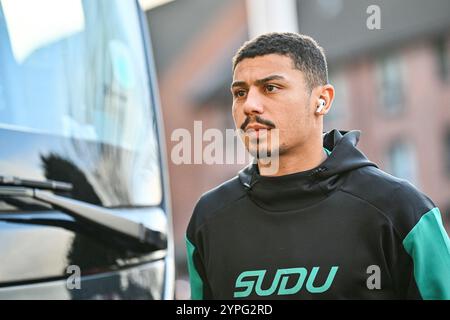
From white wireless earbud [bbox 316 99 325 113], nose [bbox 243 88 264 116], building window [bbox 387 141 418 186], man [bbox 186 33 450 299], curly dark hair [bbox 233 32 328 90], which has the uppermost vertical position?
curly dark hair [bbox 233 32 328 90]

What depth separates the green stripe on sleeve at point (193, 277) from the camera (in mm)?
2240

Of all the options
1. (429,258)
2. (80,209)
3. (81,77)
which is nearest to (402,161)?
(81,77)

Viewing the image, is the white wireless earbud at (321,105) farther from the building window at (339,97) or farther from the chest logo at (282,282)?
the building window at (339,97)

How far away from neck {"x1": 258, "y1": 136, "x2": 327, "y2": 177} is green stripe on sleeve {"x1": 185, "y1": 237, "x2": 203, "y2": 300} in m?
0.32

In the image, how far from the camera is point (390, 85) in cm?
2677

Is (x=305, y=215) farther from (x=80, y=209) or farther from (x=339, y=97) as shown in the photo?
(x=339, y=97)

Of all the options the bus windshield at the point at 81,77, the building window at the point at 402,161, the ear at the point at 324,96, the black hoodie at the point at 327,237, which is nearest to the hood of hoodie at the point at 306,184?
the black hoodie at the point at 327,237

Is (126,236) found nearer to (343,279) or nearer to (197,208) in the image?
(197,208)

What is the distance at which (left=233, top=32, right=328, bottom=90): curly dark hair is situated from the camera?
205 cm

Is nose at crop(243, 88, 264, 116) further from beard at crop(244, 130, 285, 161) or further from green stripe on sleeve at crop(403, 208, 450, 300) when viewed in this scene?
green stripe on sleeve at crop(403, 208, 450, 300)

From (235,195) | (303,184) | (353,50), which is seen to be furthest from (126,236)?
(353,50)

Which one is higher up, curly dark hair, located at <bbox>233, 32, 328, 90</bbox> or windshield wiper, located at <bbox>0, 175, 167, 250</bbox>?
curly dark hair, located at <bbox>233, 32, 328, 90</bbox>

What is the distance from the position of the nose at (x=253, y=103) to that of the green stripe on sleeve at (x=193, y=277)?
0.45 meters

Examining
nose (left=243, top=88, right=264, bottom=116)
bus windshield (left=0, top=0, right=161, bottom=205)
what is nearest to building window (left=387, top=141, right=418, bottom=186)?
bus windshield (left=0, top=0, right=161, bottom=205)
